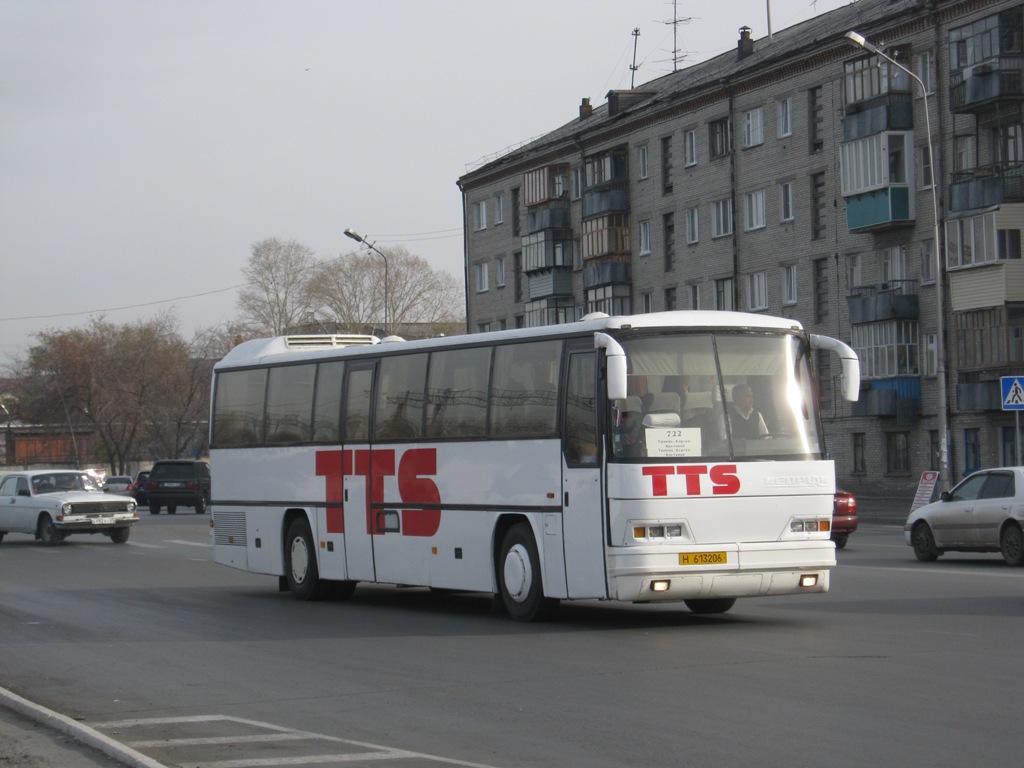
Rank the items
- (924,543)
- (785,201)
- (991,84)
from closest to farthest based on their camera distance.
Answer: (924,543), (991,84), (785,201)

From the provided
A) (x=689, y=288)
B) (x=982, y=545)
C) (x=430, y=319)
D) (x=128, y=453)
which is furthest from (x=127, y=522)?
(x=128, y=453)

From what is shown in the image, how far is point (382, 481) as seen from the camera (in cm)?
1758

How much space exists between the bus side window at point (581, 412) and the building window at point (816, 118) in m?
41.6

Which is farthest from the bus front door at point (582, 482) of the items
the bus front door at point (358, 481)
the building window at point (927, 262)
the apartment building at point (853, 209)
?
the building window at point (927, 262)

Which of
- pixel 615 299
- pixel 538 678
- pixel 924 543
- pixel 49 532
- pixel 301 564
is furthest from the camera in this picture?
pixel 615 299

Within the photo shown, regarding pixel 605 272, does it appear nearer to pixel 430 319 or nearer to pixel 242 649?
pixel 430 319

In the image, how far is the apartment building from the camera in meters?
45.9

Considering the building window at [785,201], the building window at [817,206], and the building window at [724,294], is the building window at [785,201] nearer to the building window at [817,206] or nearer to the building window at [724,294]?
the building window at [817,206]

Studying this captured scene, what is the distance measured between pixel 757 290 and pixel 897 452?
9.62 m

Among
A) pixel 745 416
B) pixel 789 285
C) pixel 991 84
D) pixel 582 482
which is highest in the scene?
pixel 991 84

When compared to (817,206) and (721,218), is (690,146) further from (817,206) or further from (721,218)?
(817,206)

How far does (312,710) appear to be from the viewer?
32.6 ft

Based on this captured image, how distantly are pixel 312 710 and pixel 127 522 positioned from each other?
2615cm

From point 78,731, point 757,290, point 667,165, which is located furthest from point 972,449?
point 78,731
